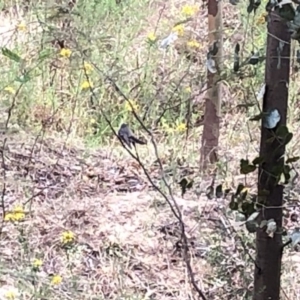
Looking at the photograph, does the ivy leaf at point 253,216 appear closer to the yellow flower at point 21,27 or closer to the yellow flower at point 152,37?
the yellow flower at point 152,37

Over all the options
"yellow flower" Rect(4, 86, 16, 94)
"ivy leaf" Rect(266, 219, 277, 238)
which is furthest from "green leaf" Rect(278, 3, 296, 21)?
"yellow flower" Rect(4, 86, 16, 94)

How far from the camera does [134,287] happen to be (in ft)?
7.51

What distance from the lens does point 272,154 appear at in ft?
4.49

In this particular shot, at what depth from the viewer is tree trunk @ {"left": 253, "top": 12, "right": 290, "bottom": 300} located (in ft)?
4.40

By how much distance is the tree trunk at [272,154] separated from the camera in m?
1.34

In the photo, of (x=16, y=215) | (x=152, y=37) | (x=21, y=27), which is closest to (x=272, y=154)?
(x=16, y=215)

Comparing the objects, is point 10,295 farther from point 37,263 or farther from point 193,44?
point 193,44

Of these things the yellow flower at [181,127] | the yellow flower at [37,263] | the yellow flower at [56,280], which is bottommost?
the yellow flower at [56,280]

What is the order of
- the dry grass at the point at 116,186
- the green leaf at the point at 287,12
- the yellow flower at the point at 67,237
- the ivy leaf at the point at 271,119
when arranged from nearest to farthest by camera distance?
the green leaf at the point at 287,12, the ivy leaf at the point at 271,119, the dry grass at the point at 116,186, the yellow flower at the point at 67,237

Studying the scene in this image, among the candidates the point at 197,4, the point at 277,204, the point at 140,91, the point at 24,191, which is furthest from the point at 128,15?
the point at 277,204

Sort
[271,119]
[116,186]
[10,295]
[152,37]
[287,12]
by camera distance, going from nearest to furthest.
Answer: [287,12], [271,119], [10,295], [116,186], [152,37]

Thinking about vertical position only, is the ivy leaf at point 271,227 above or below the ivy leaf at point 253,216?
below

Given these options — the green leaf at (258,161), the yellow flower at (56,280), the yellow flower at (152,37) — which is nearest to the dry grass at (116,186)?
the yellow flower at (56,280)

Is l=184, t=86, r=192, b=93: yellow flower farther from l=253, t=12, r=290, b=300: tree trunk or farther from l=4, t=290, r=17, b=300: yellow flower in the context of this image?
l=253, t=12, r=290, b=300: tree trunk
